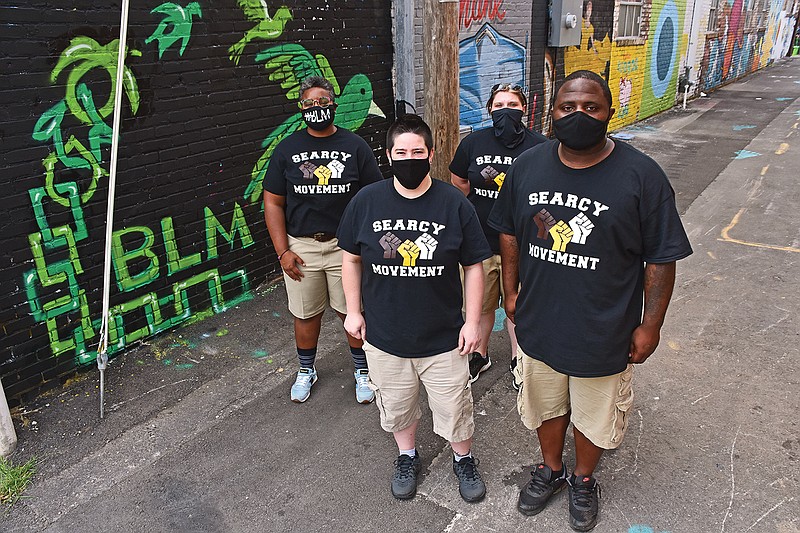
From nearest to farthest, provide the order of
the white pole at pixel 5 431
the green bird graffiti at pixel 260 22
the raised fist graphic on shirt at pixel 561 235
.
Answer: the raised fist graphic on shirt at pixel 561 235 → the white pole at pixel 5 431 → the green bird graffiti at pixel 260 22

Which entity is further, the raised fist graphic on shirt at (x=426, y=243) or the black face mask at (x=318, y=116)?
the black face mask at (x=318, y=116)

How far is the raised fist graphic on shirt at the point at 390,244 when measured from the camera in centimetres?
261

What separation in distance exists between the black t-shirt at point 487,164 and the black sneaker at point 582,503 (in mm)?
1393

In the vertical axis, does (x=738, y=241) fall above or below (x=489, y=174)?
below

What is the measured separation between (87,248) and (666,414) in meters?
3.89

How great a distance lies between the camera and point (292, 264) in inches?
144

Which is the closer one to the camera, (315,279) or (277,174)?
(277,174)

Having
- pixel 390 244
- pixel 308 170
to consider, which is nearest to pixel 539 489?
pixel 390 244

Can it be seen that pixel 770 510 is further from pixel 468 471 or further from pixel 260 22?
pixel 260 22

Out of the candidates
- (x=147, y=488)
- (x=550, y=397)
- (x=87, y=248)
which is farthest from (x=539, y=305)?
(x=87, y=248)

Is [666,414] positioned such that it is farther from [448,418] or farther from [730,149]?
[730,149]

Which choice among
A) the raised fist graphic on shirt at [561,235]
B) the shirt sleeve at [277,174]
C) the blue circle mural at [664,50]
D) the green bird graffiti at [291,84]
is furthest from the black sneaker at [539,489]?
the blue circle mural at [664,50]

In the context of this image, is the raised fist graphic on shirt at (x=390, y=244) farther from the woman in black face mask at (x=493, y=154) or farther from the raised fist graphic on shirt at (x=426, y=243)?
the woman in black face mask at (x=493, y=154)

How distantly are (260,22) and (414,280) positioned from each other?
338cm
